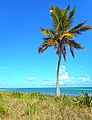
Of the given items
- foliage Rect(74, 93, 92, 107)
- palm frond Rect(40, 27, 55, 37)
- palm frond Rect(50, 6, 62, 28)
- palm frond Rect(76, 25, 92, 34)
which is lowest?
foliage Rect(74, 93, 92, 107)

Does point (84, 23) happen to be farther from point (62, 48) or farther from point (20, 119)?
point (20, 119)

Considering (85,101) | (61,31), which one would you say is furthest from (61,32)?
(85,101)

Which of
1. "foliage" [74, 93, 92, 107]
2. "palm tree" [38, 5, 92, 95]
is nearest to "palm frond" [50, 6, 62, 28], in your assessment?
"palm tree" [38, 5, 92, 95]

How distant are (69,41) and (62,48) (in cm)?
95

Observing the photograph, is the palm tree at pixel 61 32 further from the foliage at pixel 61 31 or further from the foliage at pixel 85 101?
the foliage at pixel 85 101

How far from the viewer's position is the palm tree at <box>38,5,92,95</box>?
29.6 m

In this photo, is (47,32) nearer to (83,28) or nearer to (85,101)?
(83,28)

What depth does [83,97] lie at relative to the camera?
17.9 m

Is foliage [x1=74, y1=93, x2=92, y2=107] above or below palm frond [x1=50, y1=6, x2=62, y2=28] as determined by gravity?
below

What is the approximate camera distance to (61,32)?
29.9 m

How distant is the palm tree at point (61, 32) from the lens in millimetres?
29609

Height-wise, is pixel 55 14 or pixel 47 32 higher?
pixel 55 14

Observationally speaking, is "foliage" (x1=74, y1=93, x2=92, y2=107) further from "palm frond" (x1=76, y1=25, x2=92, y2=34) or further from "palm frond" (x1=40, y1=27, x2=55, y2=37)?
Answer: "palm frond" (x1=76, y1=25, x2=92, y2=34)

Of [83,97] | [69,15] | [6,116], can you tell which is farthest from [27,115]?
[69,15]
